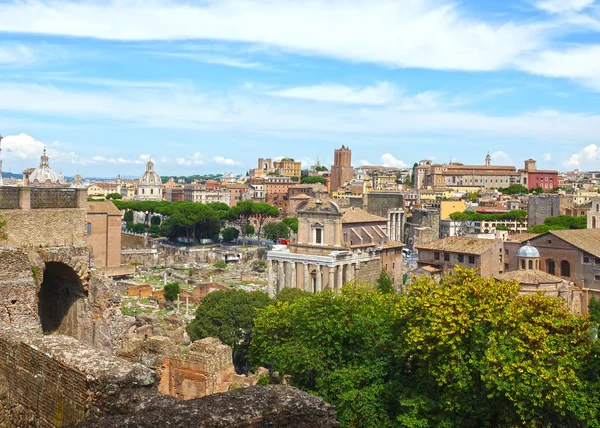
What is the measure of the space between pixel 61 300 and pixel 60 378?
6087 millimetres

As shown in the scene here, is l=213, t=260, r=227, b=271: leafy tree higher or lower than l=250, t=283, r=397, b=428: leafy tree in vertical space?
lower

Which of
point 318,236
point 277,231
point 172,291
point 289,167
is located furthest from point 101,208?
point 289,167

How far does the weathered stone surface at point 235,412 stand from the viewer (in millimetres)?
4866

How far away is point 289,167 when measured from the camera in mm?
162375

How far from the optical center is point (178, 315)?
3619 centimetres

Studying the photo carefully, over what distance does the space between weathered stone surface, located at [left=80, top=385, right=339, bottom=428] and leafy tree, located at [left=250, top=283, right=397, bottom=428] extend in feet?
27.8

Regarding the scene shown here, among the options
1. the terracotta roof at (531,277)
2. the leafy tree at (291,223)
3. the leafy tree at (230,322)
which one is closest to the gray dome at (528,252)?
the terracotta roof at (531,277)

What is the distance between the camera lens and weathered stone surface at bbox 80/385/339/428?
4.87 metres

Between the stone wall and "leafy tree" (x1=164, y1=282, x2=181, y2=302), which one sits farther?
"leafy tree" (x1=164, y1=282, x2=181, y2=302)

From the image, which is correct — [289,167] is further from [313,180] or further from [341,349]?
[341,349]

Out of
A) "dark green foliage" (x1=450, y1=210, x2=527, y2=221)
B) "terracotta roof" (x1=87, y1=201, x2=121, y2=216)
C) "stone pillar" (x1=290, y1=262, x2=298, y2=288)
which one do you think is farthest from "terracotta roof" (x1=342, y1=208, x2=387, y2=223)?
"dark green foliage" (x1=450, y1=210, x2=527, y2=221)

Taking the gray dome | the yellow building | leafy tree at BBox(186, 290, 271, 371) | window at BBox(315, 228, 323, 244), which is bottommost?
leafy tree at BBox(186, 290, 271, 371)

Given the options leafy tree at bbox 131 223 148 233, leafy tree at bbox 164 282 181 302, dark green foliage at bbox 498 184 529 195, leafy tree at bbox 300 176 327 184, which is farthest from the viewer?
leafy tree at bbox 300 176 327 184

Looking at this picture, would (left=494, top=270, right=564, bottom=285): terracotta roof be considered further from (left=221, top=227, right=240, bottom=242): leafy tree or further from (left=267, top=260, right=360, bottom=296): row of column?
(left=221, top=227, right=240, bottom=242): leafy tree
